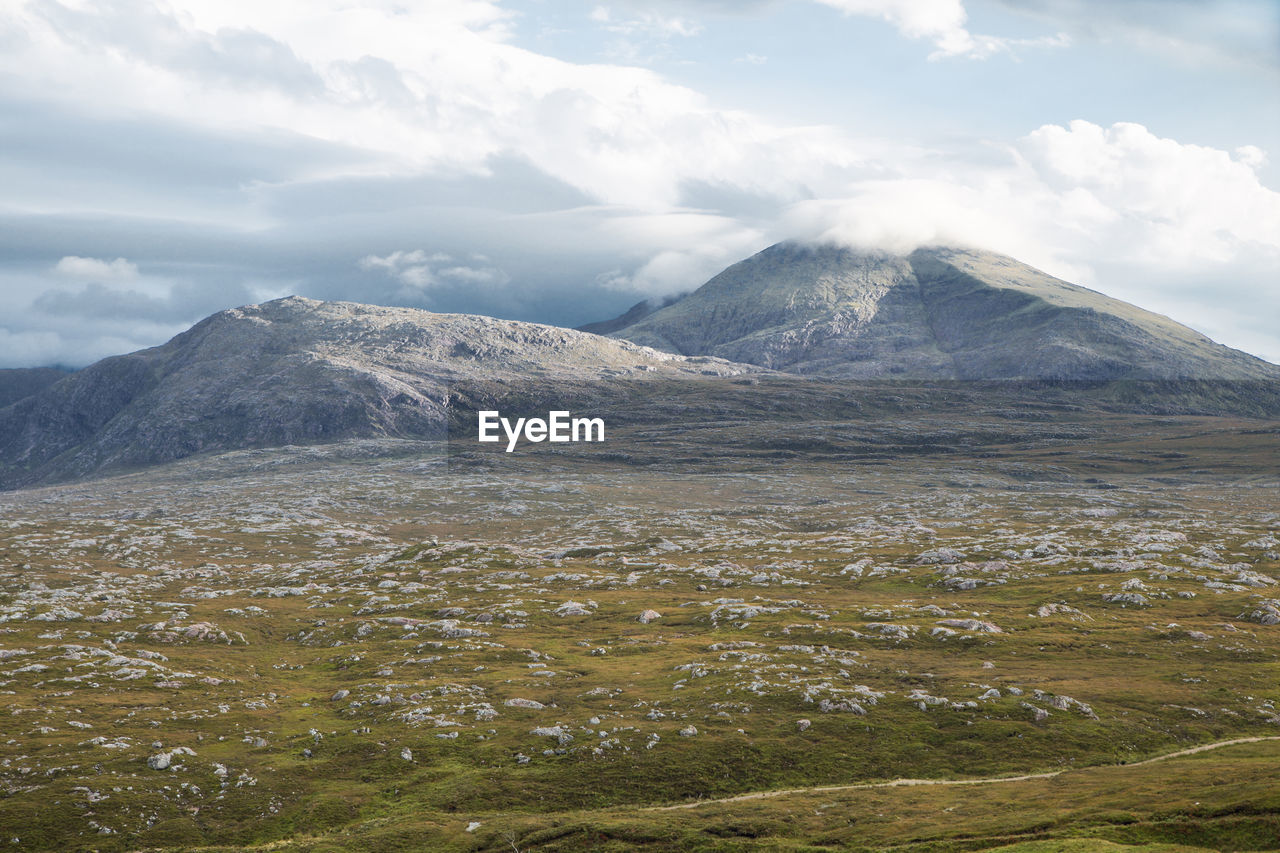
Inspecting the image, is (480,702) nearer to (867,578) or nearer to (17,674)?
(17,674)

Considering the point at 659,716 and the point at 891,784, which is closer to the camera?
the point at 891,784

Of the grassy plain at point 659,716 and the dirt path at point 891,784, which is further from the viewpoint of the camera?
the dirt path at point 891,784

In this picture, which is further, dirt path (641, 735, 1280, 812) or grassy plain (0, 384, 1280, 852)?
dirt path (641, 735, 1280, 812)

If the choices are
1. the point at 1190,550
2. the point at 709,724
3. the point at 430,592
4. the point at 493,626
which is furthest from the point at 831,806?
the point at 1190,550

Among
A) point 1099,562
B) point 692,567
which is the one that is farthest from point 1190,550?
point 692,567

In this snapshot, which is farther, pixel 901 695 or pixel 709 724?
pixel 901 695

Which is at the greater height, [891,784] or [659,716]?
[659,716]

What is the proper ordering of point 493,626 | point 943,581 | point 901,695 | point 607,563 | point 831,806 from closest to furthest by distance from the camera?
point 831,806
point 901,695
point 493,626
point 943,581
point 607,563

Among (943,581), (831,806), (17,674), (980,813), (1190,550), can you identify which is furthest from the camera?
(1190,550)

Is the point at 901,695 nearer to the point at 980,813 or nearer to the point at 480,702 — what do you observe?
the point at 980,813
